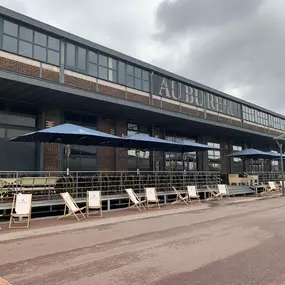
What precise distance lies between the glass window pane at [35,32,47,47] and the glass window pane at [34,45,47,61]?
0.78 feet

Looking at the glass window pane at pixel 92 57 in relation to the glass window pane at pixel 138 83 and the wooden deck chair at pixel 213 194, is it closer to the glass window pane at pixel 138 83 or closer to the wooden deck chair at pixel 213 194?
the glass window pane at pixel 138 83

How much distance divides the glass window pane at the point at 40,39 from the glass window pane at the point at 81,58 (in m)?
1.87

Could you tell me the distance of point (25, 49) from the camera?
562 inches

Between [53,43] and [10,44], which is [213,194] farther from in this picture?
[10,44]

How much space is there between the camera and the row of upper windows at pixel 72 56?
45.9 ft

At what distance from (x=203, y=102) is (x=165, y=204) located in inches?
465

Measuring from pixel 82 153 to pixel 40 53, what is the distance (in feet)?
18.0

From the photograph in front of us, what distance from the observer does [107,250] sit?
634 centimetres

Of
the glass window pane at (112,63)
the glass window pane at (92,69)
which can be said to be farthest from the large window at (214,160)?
the glass window pane at (92,69)

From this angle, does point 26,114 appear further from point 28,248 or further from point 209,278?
point 209,278

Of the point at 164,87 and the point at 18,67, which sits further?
the point at 164,87

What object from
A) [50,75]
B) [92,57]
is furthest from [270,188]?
[50,75]

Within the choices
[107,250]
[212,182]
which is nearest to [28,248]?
[107,250]

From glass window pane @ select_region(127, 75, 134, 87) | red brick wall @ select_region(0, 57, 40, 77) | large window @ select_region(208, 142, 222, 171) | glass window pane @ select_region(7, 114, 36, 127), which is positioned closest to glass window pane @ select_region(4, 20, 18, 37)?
red brick wall @ select_region(0, 57, 40, 77)
